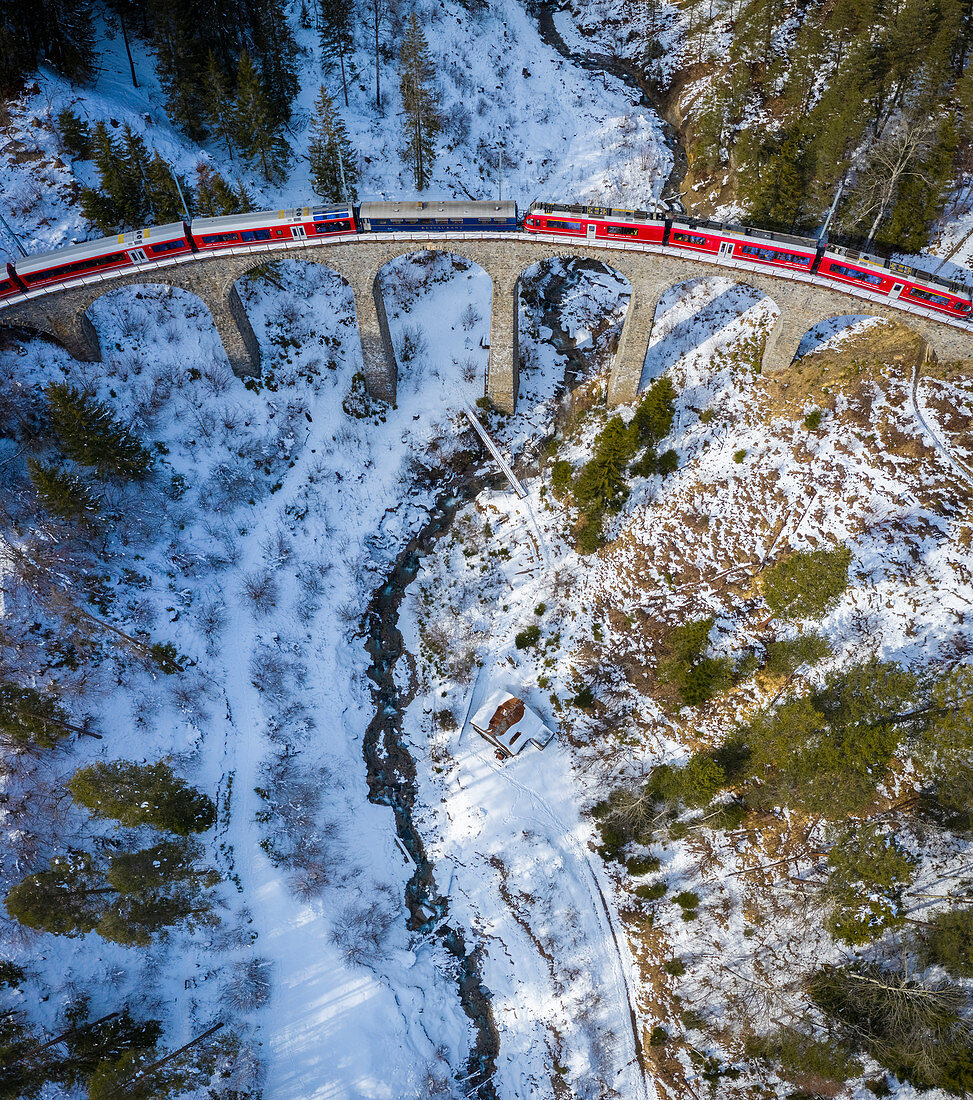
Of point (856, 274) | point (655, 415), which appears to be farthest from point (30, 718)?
point (856, 274)

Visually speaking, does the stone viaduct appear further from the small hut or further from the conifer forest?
the small hut

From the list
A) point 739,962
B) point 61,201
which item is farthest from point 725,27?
point 739,962

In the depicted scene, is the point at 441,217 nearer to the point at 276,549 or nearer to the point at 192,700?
the point at 276,549

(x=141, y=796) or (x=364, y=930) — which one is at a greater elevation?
(x=141, y=796)

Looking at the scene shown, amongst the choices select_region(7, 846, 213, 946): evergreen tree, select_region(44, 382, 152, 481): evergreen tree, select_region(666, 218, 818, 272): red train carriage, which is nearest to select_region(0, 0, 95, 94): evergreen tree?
select_region(44, 382, 152, 481): evergreen tree

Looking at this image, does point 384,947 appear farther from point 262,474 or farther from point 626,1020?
point 262,474

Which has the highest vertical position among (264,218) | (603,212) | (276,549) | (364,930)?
(264,218)

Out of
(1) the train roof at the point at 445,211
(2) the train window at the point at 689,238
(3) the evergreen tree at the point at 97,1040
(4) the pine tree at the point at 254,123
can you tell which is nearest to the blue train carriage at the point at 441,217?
(1) the train roof at the point at 445,211
